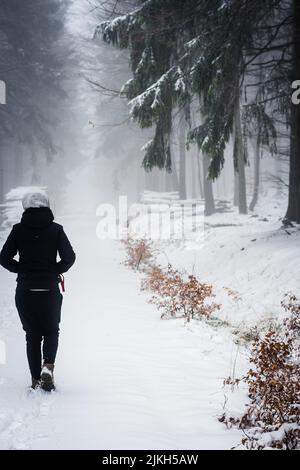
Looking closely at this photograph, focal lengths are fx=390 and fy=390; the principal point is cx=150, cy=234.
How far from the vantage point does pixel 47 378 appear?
167 inches

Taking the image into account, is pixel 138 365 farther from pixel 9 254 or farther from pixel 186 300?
pixel 186 300

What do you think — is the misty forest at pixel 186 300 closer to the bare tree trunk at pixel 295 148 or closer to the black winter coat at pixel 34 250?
the bare tree trunk at pixel 295 148

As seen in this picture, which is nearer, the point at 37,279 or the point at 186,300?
the point at 37,279

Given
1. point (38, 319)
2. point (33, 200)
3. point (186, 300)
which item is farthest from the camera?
point (186, 300)

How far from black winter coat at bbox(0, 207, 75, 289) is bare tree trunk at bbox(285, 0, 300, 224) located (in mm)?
7656

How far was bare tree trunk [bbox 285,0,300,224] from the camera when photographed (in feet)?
30.9

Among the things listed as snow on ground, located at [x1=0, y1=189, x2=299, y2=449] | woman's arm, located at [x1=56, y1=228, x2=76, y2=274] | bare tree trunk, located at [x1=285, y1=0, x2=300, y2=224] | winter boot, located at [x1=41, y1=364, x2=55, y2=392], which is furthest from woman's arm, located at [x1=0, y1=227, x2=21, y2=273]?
bare tree trunk, located at [x1=285, y1=0, x2=300, y2=224]

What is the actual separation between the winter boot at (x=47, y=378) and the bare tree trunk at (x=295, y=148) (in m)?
8.07

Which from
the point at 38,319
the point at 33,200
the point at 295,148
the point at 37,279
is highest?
the point at 295,148

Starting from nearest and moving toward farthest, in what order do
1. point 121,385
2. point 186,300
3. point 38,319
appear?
point 38,319 < point 121,385 < point 186,300

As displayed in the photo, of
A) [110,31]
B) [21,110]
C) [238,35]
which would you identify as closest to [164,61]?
[110,31]

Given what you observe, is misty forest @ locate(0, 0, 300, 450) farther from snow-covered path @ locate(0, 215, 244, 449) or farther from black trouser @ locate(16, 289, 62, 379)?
black trouser @ locate(16, 289, 62, 379)

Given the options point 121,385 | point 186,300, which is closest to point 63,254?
point 121,385

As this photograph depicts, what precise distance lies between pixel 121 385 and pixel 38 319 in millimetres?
1268
